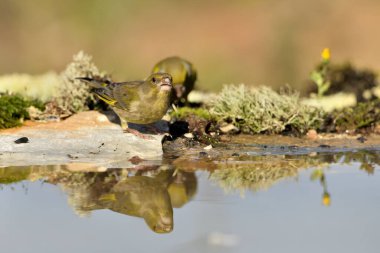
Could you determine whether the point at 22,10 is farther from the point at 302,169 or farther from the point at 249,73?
the point at 302,169

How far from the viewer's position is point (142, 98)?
815cm

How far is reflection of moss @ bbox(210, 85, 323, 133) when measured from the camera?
9.52 metres

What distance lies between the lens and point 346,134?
9.66 meters

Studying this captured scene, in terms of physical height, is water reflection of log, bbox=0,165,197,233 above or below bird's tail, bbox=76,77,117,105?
below

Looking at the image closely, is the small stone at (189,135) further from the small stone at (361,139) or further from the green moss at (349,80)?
the green moss at (349,80)

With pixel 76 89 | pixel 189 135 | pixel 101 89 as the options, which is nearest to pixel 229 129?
pixel 189 135

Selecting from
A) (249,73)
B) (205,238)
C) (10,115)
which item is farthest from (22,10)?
(205,238)

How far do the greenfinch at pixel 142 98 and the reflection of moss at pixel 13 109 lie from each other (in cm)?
112

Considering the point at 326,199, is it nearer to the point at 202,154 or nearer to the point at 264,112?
the point at 202,154

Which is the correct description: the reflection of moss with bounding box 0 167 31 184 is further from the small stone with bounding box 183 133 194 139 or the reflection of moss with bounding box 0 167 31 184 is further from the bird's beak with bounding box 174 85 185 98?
the bird's beak with bounding box 174 85 185 98

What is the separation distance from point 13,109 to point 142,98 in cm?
180

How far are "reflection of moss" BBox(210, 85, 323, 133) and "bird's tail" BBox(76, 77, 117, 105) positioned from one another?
1560mm

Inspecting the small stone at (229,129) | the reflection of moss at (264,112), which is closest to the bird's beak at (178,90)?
the reflection of moss at (264,112)

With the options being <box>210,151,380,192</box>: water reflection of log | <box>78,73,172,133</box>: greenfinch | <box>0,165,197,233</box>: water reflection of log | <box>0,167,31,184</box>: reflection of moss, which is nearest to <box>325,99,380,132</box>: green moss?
<box>210,151,380,192</box>: water reflection of log
